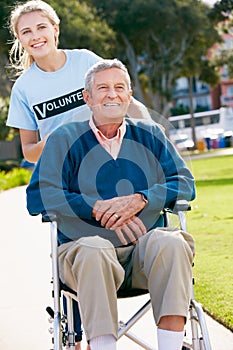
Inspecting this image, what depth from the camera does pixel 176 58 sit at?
41844 millimetres

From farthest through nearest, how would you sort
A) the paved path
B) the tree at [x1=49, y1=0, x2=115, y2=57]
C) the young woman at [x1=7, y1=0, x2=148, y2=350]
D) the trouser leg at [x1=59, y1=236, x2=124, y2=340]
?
the tree at [x1=49, y1=0, x2=115, y2=57], the paved path, the young woman at [x1=7, y1=0, x2=148, y2=350], the trouser leg at [x1=59, y1=236, x2=124, y2=340]

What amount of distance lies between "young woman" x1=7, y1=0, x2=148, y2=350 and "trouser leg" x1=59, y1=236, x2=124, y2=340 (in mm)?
883

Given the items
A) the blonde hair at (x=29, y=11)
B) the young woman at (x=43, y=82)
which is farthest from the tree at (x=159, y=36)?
the young woman at (x=43, y=82)

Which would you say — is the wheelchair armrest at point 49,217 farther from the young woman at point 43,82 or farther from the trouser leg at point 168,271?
the young woman at point 43,82

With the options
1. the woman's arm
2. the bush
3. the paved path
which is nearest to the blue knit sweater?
the woman's arm

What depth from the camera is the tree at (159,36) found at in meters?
39.7

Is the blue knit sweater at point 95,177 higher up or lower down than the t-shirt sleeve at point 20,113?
lower down

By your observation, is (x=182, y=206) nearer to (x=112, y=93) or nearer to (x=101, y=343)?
(x=112, y=93)

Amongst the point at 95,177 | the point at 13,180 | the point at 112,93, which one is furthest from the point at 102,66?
the point at 13,180

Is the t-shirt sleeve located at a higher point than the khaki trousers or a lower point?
higher

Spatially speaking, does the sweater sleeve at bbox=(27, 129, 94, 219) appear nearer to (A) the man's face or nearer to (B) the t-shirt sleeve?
(A) the man's face

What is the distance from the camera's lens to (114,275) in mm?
3373

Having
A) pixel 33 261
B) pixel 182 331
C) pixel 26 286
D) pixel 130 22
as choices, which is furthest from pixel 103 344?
pixel 130 22

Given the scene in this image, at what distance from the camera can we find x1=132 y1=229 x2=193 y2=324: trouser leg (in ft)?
10.8
